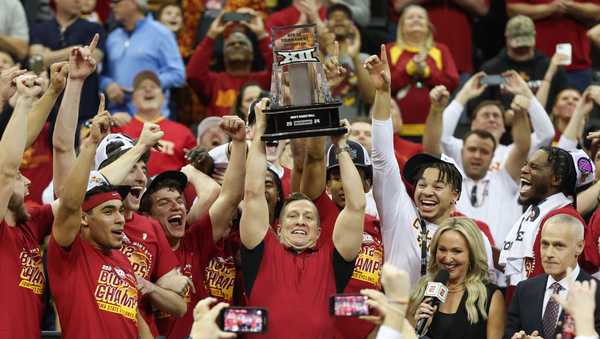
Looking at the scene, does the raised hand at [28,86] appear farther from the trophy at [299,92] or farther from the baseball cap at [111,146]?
the trophy at [299,92]

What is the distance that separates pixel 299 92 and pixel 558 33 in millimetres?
→ 6189

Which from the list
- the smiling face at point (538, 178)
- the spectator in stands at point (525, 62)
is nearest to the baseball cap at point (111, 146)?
the smiling face at point (538, 178)

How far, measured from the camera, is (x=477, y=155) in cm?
1084

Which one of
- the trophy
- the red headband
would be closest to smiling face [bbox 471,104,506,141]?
the trophy

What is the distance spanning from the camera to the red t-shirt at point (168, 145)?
36.5 ft

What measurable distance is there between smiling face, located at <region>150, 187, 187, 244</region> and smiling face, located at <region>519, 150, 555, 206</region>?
213 centimetres

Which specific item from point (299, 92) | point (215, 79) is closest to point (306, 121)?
point (299, 92)

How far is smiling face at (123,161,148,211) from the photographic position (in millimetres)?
8398

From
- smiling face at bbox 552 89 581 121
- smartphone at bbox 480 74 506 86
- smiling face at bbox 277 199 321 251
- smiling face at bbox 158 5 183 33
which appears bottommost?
smiling face at bbox 277 199 321 251

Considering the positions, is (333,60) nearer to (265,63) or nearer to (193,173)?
(193,173)

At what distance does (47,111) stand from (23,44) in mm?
4433

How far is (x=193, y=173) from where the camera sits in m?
9.12

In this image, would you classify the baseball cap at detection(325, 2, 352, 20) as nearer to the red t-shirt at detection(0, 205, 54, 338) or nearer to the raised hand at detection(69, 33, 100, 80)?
the raised hand at detection(69, 33, 100, 80)

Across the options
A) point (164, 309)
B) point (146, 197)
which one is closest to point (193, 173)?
point (146, 197)
